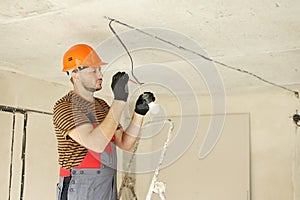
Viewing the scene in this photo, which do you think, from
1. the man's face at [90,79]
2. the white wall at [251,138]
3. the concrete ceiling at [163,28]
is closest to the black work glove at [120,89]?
the man's face at [90,79]

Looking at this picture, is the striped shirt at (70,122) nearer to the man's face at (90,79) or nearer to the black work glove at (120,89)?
the man's face at (90,79)

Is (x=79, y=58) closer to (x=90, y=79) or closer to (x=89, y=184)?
(x=90, y=79)

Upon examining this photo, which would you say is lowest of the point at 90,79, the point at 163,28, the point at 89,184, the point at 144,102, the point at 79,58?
the point at 89,184

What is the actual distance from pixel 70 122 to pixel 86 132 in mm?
122

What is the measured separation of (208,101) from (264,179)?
43.9 inches

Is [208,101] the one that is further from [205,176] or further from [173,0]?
[173,0]

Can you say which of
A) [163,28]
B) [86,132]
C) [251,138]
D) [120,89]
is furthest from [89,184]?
[251,138]

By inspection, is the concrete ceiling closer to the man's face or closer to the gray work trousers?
the man's face

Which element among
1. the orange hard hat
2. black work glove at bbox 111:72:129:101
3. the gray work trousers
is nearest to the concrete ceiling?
the orange hard hat

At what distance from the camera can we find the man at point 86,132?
94.5 inches

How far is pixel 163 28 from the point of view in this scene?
2680 millimetres

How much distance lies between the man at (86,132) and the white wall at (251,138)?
141 cm

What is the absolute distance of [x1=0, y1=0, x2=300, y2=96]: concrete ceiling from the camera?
2283 mm

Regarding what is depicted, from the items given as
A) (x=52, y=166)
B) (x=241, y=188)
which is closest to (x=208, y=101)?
(x=241, y=188)
